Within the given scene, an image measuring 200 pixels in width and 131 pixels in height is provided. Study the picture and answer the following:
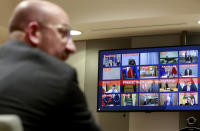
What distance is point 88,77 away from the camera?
20.9ft

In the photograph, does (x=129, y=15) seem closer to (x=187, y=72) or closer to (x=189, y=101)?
(x=187, y=72)

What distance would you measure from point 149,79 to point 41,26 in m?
4.44

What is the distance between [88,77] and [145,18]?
1653mm

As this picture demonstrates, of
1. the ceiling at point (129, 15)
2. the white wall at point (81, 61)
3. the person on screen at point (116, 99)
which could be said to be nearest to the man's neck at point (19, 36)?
the ceiling at point (129, 15)

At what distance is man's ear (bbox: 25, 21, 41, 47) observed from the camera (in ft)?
3.86

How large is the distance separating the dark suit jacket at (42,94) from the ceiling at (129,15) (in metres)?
4.22

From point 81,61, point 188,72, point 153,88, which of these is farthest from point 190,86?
point 81,61

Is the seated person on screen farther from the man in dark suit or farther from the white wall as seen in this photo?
the man in dark suit

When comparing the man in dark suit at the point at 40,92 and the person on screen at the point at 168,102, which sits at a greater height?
the man in dark suit at the point at 40,92

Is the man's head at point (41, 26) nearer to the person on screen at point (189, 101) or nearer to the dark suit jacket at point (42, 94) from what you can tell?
the dark suit jacket at point (42, 94)

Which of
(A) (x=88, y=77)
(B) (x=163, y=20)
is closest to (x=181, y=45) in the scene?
(B) (x=163, y=20)

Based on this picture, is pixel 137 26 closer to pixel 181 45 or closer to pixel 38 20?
pixel 181 45

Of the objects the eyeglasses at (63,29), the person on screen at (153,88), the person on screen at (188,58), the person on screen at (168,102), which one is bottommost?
the person on screen at (168,102)

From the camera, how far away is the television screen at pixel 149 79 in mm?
5297
